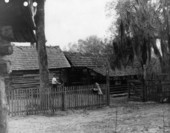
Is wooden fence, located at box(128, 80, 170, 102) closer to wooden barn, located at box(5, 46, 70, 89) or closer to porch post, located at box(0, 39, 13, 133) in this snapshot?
wooden barn, located at box(5, 46, 70, 89)

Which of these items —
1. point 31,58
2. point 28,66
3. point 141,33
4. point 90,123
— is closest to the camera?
point 90,123

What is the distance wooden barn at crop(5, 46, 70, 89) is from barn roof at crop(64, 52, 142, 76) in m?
1.01

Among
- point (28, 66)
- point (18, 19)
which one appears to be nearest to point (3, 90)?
point (18, 19)

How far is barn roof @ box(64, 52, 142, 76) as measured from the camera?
1235 inches

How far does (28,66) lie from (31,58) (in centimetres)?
147

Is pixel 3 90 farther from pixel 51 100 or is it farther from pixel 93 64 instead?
pixel 93 64

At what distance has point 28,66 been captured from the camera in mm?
29266

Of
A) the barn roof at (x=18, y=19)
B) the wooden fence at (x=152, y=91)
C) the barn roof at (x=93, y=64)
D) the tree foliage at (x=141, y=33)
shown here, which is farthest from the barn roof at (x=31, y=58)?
the barn roof at (x=18, y=19)

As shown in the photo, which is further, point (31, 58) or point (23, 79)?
point (31, 58)

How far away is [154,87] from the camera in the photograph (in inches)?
861

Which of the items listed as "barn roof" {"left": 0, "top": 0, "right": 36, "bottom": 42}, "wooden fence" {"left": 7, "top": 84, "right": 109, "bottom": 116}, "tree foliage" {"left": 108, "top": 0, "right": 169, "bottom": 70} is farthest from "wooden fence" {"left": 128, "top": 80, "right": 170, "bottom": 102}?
"barn roof" {"left": 0, "top": 0, "right": 36, "bottom": 42}

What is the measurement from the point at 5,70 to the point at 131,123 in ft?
25.4

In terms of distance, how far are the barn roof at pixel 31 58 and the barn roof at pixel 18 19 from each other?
21245 mm

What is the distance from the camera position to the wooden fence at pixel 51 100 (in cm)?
1681
